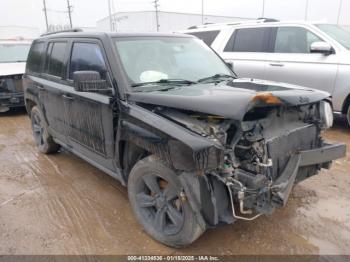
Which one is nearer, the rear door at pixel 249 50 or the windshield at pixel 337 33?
the windshield at pixel 337 33

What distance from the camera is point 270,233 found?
3027 millimetres

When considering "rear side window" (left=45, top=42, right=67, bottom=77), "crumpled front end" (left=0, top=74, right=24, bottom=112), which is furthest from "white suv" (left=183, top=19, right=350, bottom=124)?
"crumpled front end" (left=0, top=74, right=24, bottom=112)

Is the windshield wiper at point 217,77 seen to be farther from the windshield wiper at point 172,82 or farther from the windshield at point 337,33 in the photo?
the windshield at point 337,33

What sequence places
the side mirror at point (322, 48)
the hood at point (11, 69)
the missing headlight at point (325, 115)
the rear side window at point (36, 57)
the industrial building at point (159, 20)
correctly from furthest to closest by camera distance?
the industrial building at point (159, 20) → the hood at point (11, 69) → the side mirror at point (322, 48) → the rear side window at point (36, 57) → the missing headlight at point (325, 115)

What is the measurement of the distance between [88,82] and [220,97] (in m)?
1.30

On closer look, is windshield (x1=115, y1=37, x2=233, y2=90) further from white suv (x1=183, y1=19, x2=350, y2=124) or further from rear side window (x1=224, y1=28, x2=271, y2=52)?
rear side window (x1=224, y1=28, x2=271, y2=52)

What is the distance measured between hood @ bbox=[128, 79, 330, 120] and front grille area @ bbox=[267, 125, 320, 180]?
304 mm

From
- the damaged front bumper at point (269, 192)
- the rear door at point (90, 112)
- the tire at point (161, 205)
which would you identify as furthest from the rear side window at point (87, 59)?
the damaged front bumper at point (269, 192)

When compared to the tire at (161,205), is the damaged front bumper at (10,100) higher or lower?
lower

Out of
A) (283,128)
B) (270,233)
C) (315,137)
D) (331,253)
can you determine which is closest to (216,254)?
(270,233)

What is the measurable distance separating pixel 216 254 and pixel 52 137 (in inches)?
131

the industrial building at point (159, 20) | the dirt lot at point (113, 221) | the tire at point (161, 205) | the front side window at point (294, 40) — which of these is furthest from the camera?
the industrial building at point (159, 20)

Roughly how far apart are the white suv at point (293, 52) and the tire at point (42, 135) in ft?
10.7

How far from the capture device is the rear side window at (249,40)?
Result: 6.69 metres
